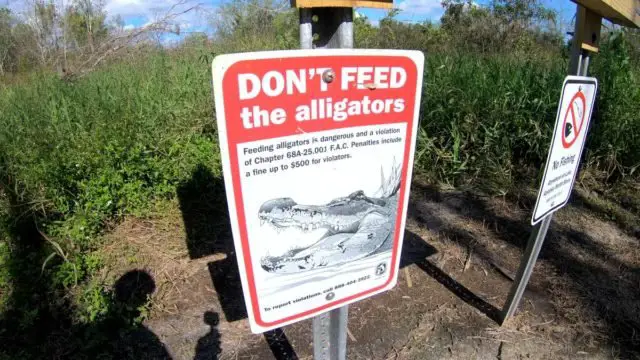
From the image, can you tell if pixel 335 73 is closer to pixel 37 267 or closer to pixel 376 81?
pixel 376 81

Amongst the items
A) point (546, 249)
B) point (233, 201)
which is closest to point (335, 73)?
point (233, 201)

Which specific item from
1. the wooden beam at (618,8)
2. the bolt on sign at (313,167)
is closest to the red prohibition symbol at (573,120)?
the wooden beam at (618,8)

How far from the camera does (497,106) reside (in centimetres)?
384

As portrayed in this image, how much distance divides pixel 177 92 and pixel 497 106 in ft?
10.1

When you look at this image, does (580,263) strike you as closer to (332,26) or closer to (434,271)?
(434,271)

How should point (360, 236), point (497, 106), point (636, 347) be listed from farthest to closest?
point (497, 106) → point (636, 347) → point (360, 236)

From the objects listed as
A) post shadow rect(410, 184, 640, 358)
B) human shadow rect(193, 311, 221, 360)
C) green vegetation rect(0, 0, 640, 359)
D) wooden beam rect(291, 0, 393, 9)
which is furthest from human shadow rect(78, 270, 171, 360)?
wooden beam rect(291, 0, 393, 9)

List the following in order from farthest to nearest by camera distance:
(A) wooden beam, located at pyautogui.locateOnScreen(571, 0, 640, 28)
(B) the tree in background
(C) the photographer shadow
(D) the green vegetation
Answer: (B) the tree in background → (D) the green vegetation → (C) the photographer shadow → (A) wooden beam, located at pyautogui.locateOnScreen(571, 0, 640, 28)

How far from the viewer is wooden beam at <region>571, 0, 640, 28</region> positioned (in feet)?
5.42

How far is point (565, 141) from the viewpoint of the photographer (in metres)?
1.85

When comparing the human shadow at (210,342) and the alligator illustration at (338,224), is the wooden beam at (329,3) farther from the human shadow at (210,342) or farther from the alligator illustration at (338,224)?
the human shadow at (210,342)

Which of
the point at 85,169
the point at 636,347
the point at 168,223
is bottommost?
the point at 636,347

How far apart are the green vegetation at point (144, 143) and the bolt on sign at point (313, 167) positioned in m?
1.59

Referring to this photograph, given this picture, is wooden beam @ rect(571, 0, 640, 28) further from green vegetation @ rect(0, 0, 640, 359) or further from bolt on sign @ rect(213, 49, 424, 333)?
green vegetation @ rect(0, 0, 640, 359)
